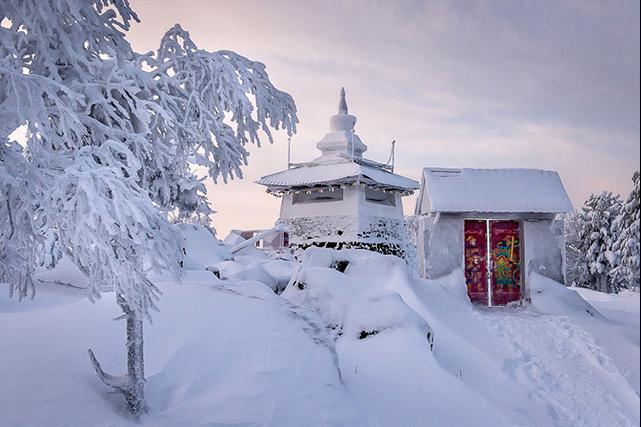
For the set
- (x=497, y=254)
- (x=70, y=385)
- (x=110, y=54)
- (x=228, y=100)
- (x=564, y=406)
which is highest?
(x=110, y=54)

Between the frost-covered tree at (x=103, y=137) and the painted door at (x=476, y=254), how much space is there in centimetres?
963

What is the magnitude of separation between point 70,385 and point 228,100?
10.5ft

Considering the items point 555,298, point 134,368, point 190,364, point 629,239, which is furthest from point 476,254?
point 629,239

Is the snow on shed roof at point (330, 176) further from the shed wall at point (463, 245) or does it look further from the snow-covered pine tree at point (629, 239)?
the snow-covered pine tree at point (629, 239)

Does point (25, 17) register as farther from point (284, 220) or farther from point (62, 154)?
point (284, 220)

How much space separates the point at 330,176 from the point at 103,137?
1282cm

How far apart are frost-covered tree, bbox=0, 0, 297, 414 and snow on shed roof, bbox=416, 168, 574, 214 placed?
8681 mm

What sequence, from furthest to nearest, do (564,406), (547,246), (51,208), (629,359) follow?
(547,246) → (564,406) → (51,208) → (629,359)

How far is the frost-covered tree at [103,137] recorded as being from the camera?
321cm

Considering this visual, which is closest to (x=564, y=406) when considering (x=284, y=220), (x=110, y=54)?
(x=110, y=54)

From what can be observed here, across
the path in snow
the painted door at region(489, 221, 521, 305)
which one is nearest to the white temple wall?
the painted door at region(489, 221, 521, 305)

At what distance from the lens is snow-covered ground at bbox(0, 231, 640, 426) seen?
448 centimetres

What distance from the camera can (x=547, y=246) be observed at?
514 inches

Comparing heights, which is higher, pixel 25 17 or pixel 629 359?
pixel 25 17
